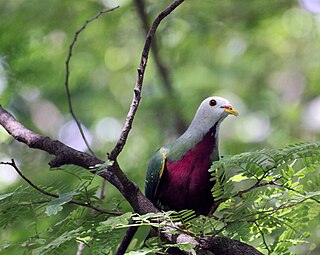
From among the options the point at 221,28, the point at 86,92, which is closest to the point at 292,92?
the point at 221,28

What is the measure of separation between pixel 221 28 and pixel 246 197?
194 inches

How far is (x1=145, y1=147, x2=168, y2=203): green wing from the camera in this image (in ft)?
11.5

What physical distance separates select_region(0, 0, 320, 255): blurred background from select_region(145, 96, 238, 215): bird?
0.40 metres

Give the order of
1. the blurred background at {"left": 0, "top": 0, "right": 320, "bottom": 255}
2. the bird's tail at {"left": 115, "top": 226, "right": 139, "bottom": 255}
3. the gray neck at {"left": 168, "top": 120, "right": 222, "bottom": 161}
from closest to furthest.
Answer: the bird's tail at {"left": 115, "top": 226, "right": 139, "bottom": 255} → the gray neck at {"left": 168, "top": 120, "right": 222, "bottom": 161} → the blurred background at {"left": 0, "top": 0, "right": 320, "bottom": 255}

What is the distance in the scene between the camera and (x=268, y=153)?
2.40 m

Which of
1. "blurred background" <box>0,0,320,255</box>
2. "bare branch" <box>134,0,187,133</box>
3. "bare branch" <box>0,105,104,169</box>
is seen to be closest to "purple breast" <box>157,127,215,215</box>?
"blurred background" <box>0,0,320,255</box>

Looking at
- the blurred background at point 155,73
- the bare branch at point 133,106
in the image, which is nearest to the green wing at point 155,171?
the blurred background at point 155,73

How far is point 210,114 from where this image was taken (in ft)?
12.0

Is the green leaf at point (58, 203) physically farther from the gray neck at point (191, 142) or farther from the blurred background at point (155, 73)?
the blurred background at point (155, 73)

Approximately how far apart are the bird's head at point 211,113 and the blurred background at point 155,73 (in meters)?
0.65

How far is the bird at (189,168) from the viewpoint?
342cm

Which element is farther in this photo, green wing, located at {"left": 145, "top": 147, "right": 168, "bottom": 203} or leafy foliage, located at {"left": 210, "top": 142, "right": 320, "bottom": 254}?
green wing, located at {"left": 145, "top": 147, "right": 168, "bottom": 203}

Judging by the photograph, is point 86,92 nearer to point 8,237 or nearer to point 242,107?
point 242,107

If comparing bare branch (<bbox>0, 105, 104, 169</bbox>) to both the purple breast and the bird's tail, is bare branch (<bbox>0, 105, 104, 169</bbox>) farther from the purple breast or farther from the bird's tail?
the purple breast
